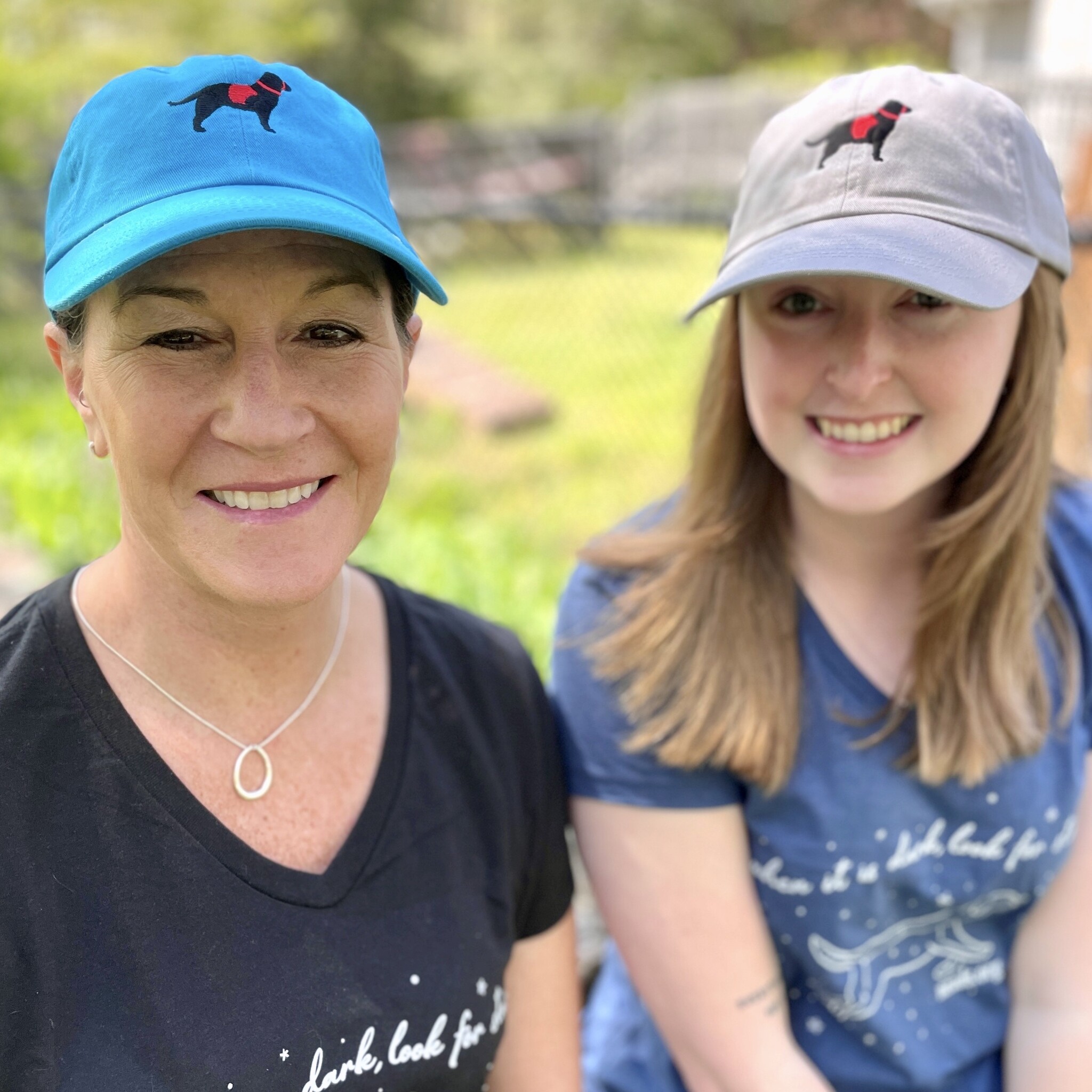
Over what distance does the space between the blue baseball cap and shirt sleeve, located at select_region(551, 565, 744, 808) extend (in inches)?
32.2

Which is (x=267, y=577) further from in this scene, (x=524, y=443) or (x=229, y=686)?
(x=524, y=443)

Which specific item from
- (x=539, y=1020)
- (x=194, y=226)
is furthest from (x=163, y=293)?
(x=539, y=1020)

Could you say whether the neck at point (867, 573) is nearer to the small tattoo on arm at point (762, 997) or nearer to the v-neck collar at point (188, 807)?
the small tattoo on arm at point (762, 997)

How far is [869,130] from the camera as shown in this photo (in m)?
1.70

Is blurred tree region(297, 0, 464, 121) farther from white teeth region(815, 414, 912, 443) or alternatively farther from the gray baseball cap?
white teeth region(815, 414, 912, 443)

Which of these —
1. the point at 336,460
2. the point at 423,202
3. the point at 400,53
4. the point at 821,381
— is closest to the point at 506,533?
the point at 423,202

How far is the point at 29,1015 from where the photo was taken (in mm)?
1289

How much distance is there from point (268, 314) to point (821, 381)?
894mm

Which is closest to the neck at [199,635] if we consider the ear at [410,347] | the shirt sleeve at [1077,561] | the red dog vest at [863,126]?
the ear at [410,347]

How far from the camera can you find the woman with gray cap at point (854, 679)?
5.79 ft

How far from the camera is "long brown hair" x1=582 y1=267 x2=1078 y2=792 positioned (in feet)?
6.16

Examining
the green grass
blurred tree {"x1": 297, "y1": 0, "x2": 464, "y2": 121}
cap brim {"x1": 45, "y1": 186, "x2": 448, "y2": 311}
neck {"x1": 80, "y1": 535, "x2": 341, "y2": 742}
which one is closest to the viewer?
cap brim {"x1": 45, "y1": 186, "x2": 448, "y2": 311}

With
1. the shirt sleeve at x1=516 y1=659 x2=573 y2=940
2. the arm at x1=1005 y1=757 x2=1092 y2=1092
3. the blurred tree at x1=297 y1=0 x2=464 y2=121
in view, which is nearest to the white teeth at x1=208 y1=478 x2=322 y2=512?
the shirt sleeve at x1=516 y1=659 x2=573 y2=940

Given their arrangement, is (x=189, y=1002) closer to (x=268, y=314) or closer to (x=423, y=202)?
(x=268, y=314)
